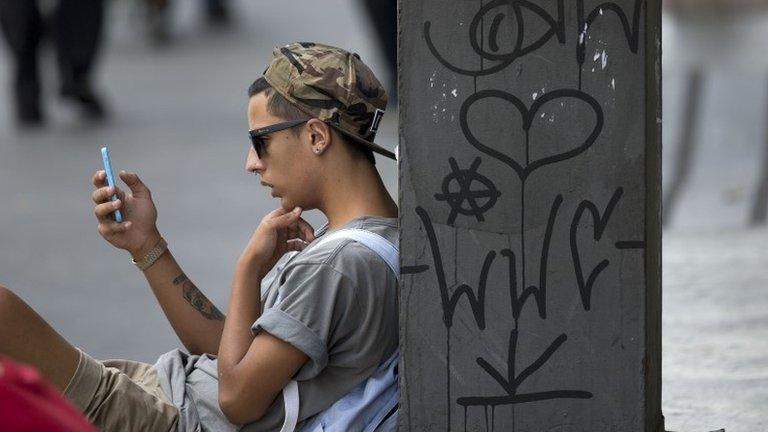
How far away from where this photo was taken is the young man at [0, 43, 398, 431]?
3.29m

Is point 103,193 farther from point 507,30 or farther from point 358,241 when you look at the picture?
point 507,30

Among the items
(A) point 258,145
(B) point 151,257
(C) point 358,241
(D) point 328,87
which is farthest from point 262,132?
(B) point 151,257

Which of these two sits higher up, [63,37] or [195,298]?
[63,37]

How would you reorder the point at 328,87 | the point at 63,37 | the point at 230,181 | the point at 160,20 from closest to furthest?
the point at 328,87 < the point at 230,181 < the point at 63,37 < the point at 160,20

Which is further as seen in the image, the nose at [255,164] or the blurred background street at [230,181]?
the blurred background street at [230,181]

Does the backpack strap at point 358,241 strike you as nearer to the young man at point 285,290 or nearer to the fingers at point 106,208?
the young man at point 285,290

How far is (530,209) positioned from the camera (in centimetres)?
325

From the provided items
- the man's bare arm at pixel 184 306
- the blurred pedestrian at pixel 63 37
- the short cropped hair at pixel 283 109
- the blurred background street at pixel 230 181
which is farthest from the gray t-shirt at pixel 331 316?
the blurred pedestrian at pixel 63 37

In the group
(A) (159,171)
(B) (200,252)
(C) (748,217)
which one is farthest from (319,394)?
(A) (159,171)

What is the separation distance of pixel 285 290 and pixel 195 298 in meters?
0.53

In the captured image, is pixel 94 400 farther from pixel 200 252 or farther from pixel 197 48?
pixel 197 48

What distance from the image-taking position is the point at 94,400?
3.47 m

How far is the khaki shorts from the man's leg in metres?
0.03

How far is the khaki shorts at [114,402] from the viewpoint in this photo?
346 centimetres
